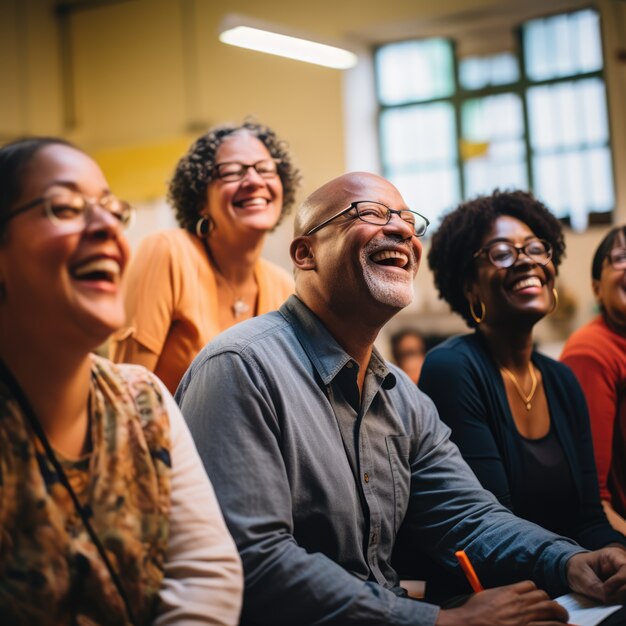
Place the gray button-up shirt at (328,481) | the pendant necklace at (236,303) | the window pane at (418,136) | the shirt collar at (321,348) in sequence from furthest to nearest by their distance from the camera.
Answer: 1. the window pane at (418,136)
2. the pendant necklace at (236,303)
3. the shirt collar at (321,348)
4. the gray button-up shirt at (328,481)

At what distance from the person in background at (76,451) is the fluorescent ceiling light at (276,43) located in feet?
11.4

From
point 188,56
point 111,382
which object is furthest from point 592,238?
point 111,382

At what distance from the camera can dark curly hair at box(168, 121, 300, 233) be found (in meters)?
2.86

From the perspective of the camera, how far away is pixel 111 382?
4.48 feet

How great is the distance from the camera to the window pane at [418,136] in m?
7.04

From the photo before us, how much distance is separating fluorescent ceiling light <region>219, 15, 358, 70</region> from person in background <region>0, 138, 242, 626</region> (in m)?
3.47

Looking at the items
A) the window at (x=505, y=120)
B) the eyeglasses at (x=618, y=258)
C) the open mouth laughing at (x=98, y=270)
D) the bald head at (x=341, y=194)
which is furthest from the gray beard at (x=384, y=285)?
the window at (x=505, y=120)

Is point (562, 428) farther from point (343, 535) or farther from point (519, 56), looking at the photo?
point (519, 56)

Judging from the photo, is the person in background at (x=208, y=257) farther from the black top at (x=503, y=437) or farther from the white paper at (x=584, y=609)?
the white paper at (x=584, y=609)

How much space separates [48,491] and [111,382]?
0.22m

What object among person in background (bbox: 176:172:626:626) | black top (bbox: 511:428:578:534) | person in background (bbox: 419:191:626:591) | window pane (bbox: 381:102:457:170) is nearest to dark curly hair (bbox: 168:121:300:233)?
person in background (bbox: 419:191:626:591)

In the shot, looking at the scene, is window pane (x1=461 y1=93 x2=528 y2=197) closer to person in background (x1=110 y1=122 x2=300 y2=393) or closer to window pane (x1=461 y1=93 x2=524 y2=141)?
window pane (x1=461 y1=93 x2=524 y2=141)

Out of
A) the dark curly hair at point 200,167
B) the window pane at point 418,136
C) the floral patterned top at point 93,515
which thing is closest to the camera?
the floral patterned top at point 93,515

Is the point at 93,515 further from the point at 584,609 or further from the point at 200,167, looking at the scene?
the point at 200,167
